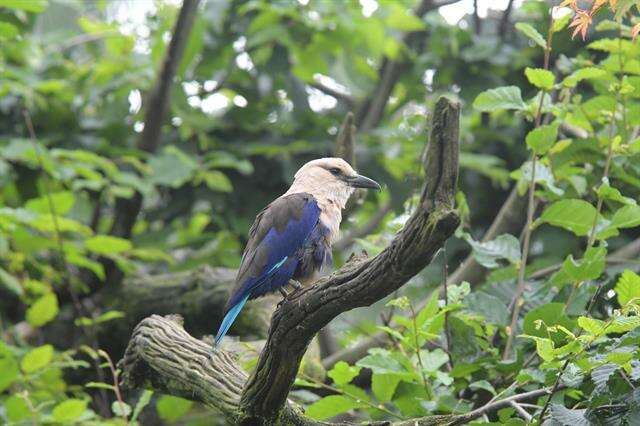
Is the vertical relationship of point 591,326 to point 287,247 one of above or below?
above

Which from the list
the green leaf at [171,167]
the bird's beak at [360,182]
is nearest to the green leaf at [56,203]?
the green leaf at [171,167]

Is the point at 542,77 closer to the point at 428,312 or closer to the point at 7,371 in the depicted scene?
the point at 428,312

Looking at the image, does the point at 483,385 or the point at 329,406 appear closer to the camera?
the point at 483,385

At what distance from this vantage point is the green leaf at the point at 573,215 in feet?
12.3

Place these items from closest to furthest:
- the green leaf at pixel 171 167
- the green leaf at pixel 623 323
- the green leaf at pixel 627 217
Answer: the green leaf at pixel 623 323
the green leaf at pixel 627 217
the green leaf at pixel 171 167

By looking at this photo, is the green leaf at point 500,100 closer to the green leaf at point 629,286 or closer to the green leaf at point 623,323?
the green leaf at point 629,286

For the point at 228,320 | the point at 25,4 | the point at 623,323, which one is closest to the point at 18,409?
the point at 228,320

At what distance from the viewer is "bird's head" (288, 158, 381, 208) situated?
439 centimetres

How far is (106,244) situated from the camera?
556 cm

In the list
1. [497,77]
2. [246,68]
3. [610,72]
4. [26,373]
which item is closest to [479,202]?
[497,77]

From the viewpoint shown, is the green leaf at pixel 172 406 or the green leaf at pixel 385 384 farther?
the green leaf at pixel 172 406

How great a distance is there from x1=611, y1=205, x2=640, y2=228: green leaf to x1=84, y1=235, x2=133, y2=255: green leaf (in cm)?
286

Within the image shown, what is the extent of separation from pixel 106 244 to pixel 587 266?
9.65ft

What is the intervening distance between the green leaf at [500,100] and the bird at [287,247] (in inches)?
31.7
